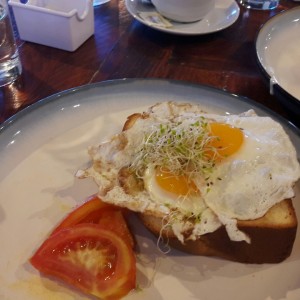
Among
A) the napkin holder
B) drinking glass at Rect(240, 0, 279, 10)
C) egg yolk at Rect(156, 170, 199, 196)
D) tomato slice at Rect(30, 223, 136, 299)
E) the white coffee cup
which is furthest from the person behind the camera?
drinking glass at Rect(240, 0, 279, 10)

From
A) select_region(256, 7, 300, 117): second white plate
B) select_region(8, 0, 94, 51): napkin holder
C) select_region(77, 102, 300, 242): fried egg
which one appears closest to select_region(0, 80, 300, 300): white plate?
select_region(77, 102, 300, 242): fried egg

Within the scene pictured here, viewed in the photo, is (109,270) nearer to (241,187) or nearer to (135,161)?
(135,161)

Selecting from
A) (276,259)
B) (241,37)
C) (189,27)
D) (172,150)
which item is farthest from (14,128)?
(241,37)

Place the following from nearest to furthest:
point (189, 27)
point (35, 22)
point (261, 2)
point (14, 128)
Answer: point (14, 128)
point (35, 22)
point (189, 27)
point (261, 2)

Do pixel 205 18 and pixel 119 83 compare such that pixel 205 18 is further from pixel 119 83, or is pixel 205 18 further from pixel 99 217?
pixel 99 217

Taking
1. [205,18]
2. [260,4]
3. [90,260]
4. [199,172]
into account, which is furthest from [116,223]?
[260,4]

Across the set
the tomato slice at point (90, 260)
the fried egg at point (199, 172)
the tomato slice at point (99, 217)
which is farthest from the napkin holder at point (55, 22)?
the tomato slice at point (90, 260)

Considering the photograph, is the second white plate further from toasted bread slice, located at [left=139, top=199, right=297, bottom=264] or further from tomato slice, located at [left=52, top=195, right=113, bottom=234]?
tomato slice, located at [left=52, top=195, right=113, bottom=234]
